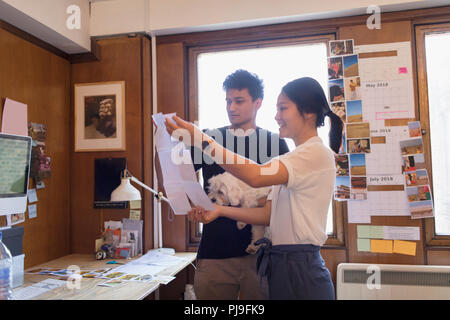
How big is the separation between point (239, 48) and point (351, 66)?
790mm

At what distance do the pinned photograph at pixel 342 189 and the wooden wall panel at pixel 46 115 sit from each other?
195 cm

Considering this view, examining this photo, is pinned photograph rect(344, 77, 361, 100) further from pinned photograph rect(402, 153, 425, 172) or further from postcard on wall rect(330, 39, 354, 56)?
pinned photograph rect(402, 153, 425, 172)

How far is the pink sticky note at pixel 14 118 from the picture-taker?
191cm

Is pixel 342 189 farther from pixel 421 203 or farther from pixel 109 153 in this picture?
pixel 109 153

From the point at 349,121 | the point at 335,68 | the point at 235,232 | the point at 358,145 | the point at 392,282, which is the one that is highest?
the point at 335,68

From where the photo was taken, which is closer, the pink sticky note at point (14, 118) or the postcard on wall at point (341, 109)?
the pink sticky note at point (14, 118)

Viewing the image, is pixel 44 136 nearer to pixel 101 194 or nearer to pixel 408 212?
pixel 101 194

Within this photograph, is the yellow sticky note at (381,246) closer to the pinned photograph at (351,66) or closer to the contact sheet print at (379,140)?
the contact sheet print at (379,140)

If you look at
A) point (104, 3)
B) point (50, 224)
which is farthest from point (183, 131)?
point (104, 3)

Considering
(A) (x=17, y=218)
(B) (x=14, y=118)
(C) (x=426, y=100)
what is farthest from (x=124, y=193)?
Answer: (C) (x=426, y=100)

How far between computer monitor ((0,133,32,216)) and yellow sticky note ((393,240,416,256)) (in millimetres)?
2211

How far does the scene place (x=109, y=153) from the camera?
2473mm

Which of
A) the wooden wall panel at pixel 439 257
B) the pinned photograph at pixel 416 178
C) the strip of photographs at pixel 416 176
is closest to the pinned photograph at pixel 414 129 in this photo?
the strip of photographs at pixel 416 176

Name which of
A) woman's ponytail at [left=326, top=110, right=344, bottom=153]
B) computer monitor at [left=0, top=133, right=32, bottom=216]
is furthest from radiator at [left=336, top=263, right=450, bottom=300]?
computer monitor at [left=0, top=133, right=32, bottom=216]
